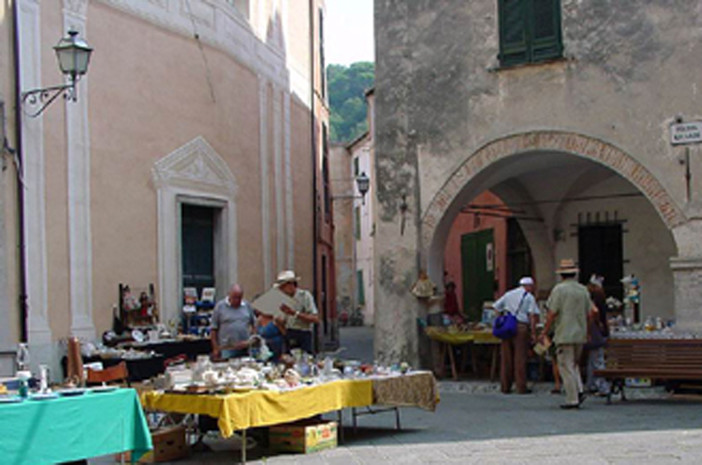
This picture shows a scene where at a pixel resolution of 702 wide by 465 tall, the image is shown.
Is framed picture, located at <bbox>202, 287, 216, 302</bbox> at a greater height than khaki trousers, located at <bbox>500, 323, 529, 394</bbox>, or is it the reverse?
framed picture, located at <bbox>202, 287, 216, 302</bbox>

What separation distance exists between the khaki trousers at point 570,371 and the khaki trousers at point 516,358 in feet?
5.18

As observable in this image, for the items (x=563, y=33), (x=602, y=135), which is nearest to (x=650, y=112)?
(x=602, y=135)

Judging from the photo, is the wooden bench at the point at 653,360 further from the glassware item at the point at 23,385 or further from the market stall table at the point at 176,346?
the glassware item at the point at 23,385

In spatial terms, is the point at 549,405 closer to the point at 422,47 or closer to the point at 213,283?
the point at 422,47

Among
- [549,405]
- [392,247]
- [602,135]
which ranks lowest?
[549,405]

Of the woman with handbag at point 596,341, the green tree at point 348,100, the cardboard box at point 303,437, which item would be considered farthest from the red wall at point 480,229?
the green tree at point 348,100

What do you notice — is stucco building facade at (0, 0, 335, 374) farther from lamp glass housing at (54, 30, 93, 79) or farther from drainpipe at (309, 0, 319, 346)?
lamp glass housing at (54, 30, 93, 79)

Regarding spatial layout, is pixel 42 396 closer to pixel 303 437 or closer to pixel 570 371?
pixel 303 437

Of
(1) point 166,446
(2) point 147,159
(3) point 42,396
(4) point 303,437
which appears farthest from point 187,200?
(3) point 42,396

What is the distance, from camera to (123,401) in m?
7.18

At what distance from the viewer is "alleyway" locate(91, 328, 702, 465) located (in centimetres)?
805

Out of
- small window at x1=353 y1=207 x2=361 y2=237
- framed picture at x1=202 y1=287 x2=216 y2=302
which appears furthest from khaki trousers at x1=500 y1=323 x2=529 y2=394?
small window at x1=353 y1=207 x2=361 y2=237

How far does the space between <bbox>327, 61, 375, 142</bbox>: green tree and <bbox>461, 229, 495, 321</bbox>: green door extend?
40.2m

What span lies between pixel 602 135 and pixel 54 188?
7381mm
